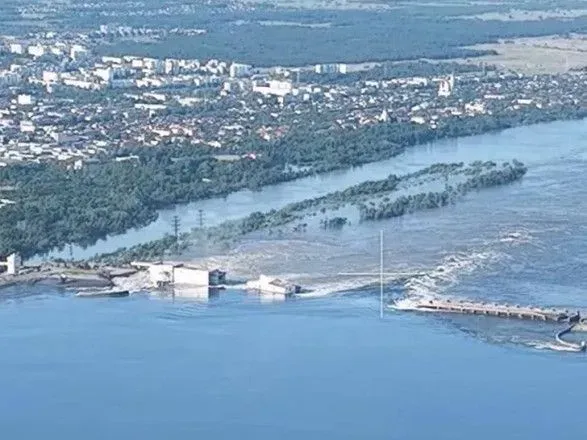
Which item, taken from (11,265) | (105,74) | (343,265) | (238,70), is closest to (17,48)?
(105,74)

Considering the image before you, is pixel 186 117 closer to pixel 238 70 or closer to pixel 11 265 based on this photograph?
pixel 238 70

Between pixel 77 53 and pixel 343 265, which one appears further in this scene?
pixel 77 53

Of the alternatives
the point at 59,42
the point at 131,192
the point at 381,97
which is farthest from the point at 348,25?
the point at 131,192

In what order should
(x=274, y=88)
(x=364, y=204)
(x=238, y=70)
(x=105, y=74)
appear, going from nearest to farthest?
1. (x=364, y=204)
2. (x=274, y=88)
3. (x=105, y=74)
4. (x=238, y=70)

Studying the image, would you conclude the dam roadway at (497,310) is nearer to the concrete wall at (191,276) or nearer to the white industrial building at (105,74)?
the concrete wall at (191,276)

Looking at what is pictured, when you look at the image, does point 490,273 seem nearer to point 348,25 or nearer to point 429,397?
point 429,397

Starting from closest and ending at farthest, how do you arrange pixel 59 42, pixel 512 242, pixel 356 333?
pixel 356 333 → pixel 512 242 → pixel 59 42

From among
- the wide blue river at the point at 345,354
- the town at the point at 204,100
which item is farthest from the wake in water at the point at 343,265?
the town at the point at 204,100
